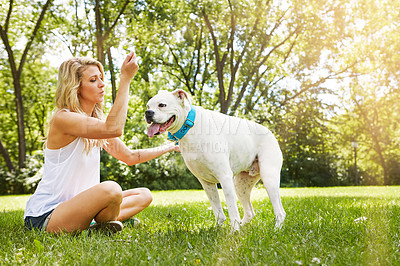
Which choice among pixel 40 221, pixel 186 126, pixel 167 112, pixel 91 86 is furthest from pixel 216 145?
pixel 40 221

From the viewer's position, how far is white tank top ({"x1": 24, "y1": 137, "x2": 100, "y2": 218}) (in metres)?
3.45

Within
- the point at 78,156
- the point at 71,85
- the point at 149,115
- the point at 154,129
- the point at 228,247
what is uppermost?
the point at 71,85

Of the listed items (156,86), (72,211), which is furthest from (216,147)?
(156,86)

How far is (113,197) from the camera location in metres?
3.34

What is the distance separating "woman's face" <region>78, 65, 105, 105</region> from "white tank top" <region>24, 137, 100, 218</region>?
46 centimetres

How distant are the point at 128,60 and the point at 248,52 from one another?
16076 mm

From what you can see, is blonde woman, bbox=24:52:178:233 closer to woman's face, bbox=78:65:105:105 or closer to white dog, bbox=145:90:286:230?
woman's face, bbox=78:65:105:105

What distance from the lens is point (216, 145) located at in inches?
145

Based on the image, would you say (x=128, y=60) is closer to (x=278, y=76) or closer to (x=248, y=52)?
(x=248, y=52)

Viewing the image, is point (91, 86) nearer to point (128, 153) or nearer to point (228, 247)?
point (128, 153)

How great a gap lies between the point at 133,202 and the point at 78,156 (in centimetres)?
107

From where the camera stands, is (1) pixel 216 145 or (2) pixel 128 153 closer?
(1) pixel 216 145

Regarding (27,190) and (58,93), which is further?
(27,190)

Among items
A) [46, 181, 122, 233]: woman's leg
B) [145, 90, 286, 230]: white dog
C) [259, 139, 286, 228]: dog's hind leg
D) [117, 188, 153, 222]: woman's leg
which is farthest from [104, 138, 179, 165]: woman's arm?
[259, 139, 286, 228]: dog's hind leg
